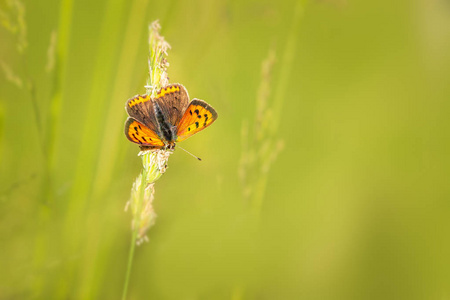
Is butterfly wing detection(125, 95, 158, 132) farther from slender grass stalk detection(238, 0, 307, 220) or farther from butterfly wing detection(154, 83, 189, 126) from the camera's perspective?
slender grass stalk detection(238, 0, 307, 220)

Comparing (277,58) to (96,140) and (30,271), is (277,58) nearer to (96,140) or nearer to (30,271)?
(96,140)

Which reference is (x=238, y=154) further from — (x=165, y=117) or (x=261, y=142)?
(x=165, y=117)

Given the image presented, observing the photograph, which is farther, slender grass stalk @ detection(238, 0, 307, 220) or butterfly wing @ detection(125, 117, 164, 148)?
slender grass stalk @ detection(238, 0, 307, 220)

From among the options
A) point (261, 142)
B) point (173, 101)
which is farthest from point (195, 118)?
point (261, 142)

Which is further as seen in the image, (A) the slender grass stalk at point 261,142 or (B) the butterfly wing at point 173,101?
(A) the slender grass stalk at point 261,142

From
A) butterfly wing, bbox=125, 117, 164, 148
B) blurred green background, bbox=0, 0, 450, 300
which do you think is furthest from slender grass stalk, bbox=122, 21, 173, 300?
blurred green background, bbox=0, 0, 450, 300

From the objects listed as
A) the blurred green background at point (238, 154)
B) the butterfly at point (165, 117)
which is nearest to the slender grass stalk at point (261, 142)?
the blurred green background at point (238, 154)

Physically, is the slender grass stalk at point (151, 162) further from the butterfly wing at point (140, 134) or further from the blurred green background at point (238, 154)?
the blurred green background at point (238, 154)

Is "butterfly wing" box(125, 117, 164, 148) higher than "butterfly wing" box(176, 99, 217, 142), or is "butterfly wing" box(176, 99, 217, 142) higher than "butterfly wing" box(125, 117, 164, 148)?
"butterfly wing" box(176, 99, 217, 142)
